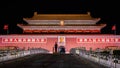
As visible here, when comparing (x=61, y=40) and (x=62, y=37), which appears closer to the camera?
(x=62, y=37)

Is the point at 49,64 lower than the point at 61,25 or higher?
lower

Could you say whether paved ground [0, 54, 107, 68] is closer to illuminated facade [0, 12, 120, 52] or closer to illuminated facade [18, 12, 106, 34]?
illuminated facade [0, 12, 120, 52]

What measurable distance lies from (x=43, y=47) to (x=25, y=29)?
283 inches

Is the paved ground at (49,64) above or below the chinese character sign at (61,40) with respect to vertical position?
below

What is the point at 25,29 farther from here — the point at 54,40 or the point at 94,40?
the point at 94,40

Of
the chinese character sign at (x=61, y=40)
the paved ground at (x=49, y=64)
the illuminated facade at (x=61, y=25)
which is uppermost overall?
the illuminated facade at (x=61, y=25)

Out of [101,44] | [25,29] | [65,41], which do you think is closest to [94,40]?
[101,44]

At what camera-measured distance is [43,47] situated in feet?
246

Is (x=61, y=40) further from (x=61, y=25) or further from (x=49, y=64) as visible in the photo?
(x=49, y=64)

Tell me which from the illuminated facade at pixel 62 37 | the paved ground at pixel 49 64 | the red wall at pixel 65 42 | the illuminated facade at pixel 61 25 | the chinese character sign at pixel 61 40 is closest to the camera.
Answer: the paved ground at pixel 49 64

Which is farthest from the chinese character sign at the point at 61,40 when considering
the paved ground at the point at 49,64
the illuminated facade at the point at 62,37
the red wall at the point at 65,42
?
the paved ground at the point at 49,64

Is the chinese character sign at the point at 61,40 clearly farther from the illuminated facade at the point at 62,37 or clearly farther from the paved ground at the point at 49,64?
the paved ground at the point at 49,64

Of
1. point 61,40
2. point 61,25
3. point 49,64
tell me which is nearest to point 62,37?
point 61,40

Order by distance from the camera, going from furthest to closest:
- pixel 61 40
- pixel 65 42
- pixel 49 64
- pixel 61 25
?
1. pixel 61 25
2. pixel 61 40
3. pixel 65 42
4. pixel 49 64
